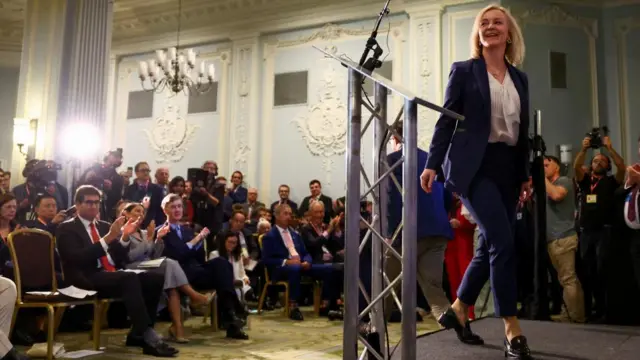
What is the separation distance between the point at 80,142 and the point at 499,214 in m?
5.41

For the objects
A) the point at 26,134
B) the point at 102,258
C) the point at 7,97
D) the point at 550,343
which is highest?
the point at 7,97

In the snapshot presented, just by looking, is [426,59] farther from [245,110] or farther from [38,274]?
[38,274]

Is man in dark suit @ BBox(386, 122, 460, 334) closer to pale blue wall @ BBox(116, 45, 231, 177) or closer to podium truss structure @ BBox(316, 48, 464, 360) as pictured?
podium truss structure @ BBox(316, 48, 464, 360)

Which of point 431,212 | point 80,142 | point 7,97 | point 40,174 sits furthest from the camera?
point 7,97

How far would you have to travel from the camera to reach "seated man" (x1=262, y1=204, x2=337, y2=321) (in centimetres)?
568

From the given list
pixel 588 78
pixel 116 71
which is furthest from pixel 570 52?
pixel 116 71

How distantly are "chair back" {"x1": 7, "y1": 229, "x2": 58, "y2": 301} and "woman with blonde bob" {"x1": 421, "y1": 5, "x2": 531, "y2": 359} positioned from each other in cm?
252

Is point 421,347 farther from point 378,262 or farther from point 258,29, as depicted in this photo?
point 258,29

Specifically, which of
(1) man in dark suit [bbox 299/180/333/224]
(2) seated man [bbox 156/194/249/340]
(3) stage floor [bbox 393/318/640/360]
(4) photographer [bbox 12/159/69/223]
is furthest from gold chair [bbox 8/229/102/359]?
(1) man in dark suit [bbox 299/180/333/224]

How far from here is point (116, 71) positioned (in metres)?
11.2

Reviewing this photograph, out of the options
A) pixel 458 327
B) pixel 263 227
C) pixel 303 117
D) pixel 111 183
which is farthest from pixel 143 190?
pixel 458 327

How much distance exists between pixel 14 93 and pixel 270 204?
6166 millimetres

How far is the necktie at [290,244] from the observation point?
5892 millimetres

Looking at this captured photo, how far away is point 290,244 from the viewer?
596cm
